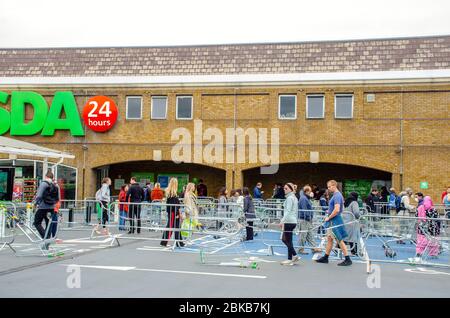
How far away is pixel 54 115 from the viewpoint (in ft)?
92.5

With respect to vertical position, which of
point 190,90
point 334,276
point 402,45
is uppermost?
point 402,45

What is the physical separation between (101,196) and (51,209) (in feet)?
18.8

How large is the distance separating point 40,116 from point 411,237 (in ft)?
68.7

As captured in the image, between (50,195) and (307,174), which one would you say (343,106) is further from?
(50,195)

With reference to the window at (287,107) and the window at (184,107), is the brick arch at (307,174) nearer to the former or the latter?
the window at (287,107)

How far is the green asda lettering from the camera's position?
28000mm

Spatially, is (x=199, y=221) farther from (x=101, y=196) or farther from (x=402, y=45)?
(x=402, y=45)

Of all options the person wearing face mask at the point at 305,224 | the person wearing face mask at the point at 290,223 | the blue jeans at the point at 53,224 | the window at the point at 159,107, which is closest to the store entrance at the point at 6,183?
the window at the point at 159,107

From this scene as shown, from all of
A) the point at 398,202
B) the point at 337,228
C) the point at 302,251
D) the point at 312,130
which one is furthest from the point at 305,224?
the point at 312,130

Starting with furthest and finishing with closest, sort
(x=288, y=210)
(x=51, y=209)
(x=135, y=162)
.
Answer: (x=135, y=162)
(x=51, y=209)
(x=288, y=210)

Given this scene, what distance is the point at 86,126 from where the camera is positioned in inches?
1102

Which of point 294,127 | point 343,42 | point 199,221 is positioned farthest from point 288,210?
point 343,42

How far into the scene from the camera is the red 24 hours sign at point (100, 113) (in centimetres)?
2767

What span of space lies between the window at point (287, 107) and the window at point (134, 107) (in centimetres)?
717
